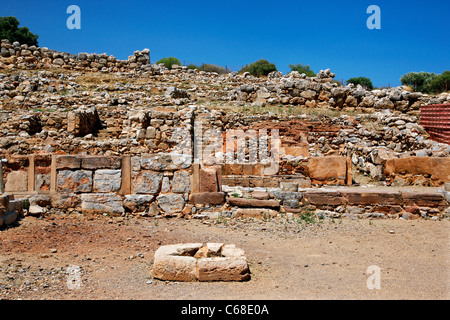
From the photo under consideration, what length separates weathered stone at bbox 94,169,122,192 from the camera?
7430 mm

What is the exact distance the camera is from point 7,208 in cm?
618

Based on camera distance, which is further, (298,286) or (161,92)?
(161,92)

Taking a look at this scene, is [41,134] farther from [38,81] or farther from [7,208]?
[7,208]

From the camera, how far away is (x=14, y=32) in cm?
3988

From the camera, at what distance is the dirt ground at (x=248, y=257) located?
403cm

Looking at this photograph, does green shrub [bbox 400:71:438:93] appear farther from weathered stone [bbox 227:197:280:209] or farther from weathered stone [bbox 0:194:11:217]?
weathered stone [bbox 0:194:11:217]

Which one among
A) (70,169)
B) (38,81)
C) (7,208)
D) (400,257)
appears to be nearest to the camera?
(400,257)

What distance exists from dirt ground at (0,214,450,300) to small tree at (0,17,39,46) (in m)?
40.7

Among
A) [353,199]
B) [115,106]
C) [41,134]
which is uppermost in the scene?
[115,106]

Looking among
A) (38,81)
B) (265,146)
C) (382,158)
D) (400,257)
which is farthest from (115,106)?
(400,257)

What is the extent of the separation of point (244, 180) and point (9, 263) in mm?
5910

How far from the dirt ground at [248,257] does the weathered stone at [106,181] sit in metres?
0.62

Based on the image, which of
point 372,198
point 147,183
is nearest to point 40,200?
point 147,183

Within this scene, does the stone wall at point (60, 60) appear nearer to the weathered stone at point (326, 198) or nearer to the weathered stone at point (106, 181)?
the weathered stone at point (106, 181)
